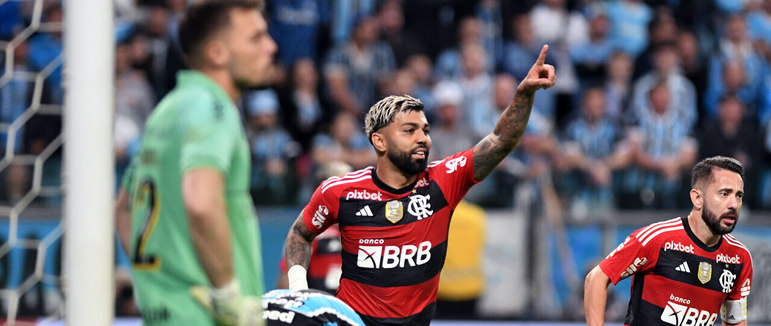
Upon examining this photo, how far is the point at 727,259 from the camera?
5.92 meters

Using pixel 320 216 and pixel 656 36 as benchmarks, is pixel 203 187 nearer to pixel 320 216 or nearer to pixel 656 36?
pixel 320 216

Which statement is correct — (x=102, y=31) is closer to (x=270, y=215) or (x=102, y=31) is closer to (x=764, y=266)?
(x=270, y=215)

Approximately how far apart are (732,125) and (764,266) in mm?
2053

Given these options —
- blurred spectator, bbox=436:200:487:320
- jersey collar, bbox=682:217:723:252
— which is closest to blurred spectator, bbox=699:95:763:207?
blurred spectator, bbox=436:200:487:320

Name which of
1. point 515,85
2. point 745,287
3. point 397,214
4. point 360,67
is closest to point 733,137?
point 515,85

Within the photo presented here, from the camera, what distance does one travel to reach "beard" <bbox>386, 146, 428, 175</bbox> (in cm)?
587

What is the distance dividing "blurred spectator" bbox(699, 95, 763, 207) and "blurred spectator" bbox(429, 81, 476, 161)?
286 centimetres

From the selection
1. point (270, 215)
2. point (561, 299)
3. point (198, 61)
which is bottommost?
point (561, 299)

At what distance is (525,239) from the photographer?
10.8 m

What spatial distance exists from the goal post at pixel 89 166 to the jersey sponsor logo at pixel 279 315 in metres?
1.16

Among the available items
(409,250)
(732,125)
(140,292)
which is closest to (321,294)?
(409,250)

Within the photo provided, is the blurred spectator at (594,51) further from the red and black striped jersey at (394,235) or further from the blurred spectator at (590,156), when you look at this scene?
the red and black striped jersey at (394,235)

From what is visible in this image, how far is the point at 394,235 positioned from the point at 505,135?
906 mm

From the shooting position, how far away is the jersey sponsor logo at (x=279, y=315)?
4816 mm
